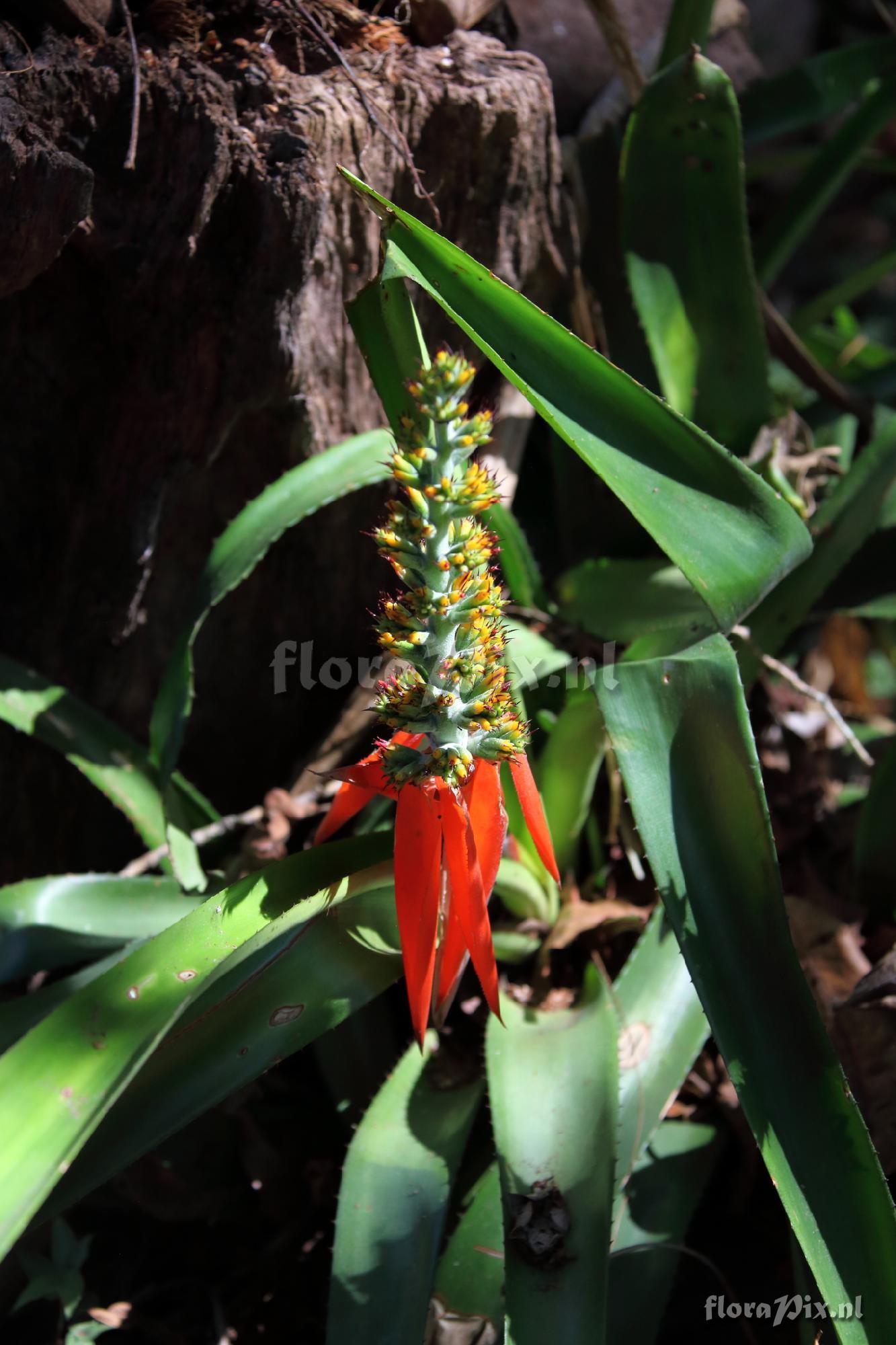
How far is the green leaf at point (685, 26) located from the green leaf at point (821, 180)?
0.40 meters

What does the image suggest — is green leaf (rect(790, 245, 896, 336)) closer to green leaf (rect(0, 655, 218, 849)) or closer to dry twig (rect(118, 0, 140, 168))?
dry twig (rect(118, 0, 140, 168))

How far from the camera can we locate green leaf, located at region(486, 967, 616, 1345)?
0.80 m

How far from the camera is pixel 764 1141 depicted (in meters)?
0.74

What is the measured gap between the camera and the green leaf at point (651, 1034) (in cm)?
101

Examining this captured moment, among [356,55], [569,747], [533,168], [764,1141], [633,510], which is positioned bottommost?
[764,1141]

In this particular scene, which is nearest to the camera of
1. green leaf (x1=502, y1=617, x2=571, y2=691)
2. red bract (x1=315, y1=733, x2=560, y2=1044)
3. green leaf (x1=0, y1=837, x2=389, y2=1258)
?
green leaf (x1=0, y1=837, x2=389, y2=1258)

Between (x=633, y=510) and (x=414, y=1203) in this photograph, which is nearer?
(x=633, y=510)

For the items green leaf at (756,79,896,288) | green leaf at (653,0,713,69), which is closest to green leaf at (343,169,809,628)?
green leaf at (653,0,713,69)

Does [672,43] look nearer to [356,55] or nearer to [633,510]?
[356,55]

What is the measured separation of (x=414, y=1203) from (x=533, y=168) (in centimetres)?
120

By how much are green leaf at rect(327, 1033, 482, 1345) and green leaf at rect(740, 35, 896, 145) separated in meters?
1.64

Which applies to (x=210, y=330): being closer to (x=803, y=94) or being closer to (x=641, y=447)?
(x=641, y=447)

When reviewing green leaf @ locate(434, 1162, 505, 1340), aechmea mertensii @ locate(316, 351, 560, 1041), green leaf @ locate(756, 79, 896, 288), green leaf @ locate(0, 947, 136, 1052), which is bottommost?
green leaf @ locate(434, 1162, 505, 1340)

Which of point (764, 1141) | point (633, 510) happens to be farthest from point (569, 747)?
point (764, 1141)
